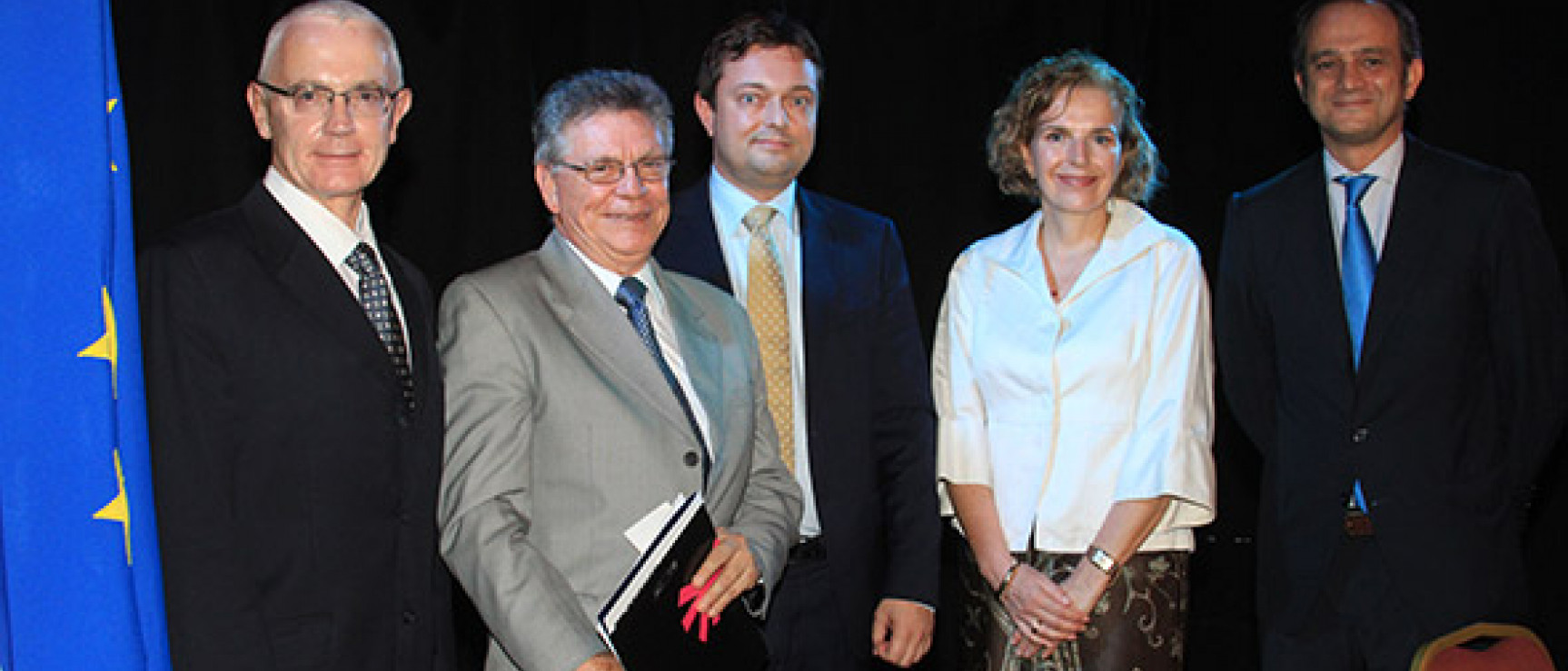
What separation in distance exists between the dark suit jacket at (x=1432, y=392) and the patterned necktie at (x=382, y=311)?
1.93 m

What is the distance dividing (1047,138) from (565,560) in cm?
139

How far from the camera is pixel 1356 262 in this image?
2994 mm

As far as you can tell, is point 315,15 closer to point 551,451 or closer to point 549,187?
point 549,187

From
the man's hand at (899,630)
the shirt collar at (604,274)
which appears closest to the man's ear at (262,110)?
the shirt collar at (604,274)

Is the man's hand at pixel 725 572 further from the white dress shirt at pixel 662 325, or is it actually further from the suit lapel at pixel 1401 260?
the suit lapel at pixel 1401 260

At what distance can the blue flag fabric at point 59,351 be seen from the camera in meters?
1.40

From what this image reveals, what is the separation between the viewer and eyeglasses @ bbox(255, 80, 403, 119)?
224 centimetres

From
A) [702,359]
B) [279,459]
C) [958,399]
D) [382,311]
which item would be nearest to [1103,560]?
[958,399]

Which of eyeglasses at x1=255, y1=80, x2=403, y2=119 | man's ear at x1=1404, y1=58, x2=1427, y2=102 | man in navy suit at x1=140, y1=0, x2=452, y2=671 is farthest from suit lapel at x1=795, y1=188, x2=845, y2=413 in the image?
man's ear at x1=1404, y1=58, x2=1427, y2=102

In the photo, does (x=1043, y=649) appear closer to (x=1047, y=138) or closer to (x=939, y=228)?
(x=1047, y=138)

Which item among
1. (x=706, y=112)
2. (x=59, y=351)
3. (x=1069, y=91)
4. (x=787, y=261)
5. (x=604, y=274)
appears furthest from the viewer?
(x=706, y=112)

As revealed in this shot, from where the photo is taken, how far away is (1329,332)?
2.96m

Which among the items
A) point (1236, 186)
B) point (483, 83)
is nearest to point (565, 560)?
point (483, 83)

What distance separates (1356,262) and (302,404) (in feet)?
7.25
